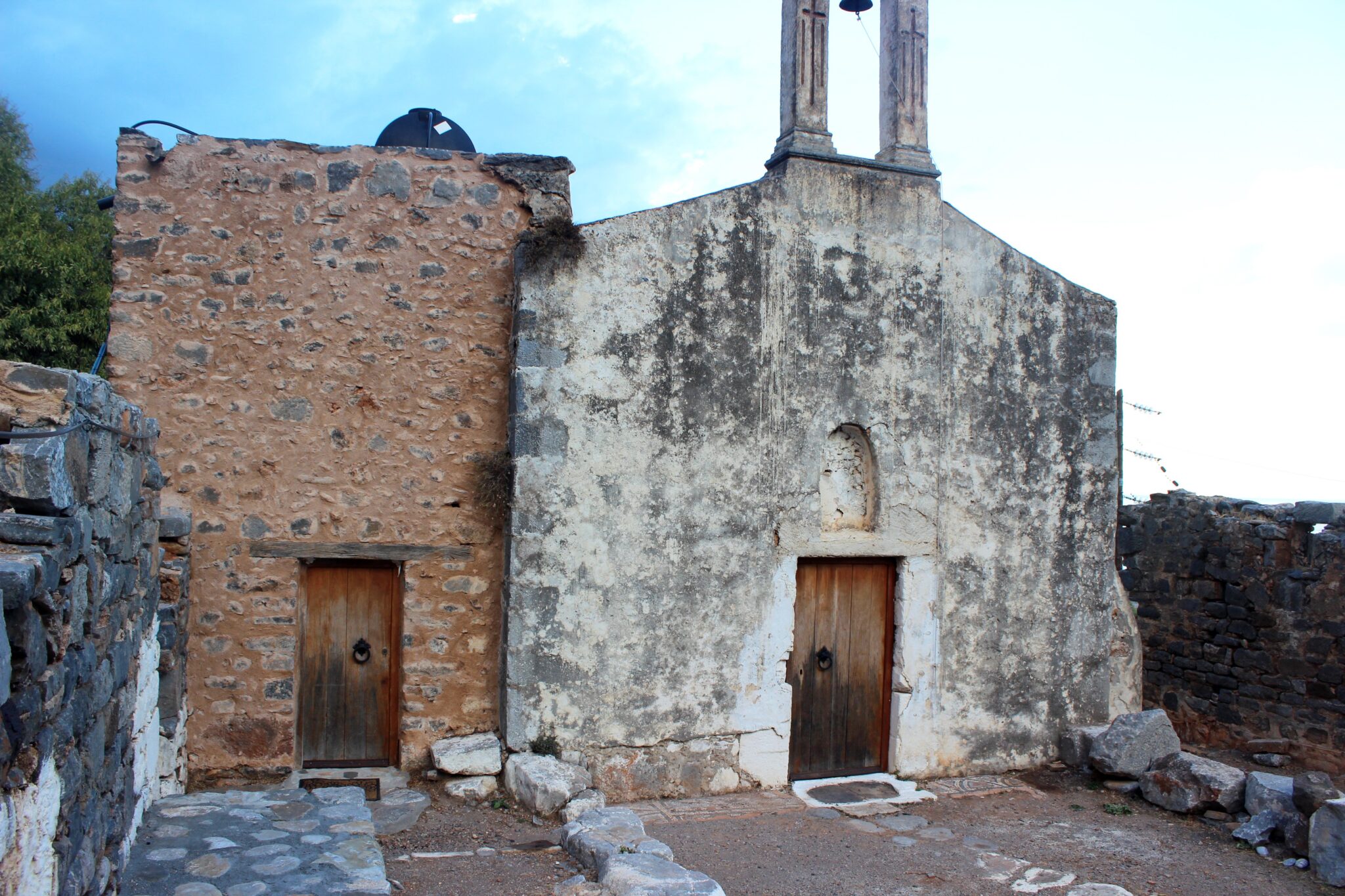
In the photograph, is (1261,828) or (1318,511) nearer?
(1261,828)

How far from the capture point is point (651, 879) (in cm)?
503

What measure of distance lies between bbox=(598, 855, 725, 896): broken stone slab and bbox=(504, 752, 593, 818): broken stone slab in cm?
116

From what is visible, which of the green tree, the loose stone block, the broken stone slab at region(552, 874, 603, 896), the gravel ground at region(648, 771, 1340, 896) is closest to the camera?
the loose stone block

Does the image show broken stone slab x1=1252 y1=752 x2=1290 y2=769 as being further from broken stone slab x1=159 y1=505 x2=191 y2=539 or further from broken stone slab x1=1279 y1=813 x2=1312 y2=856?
broken stone slab x1=159 y1=505 x2=191 y2=539

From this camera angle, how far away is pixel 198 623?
6.72 meters

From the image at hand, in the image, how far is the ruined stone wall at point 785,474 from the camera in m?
6.96

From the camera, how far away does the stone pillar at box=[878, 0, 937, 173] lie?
819 centimetres

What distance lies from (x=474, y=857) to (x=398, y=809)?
0.94 m

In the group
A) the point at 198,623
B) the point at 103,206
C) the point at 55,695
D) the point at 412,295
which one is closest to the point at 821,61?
the point at 412,295

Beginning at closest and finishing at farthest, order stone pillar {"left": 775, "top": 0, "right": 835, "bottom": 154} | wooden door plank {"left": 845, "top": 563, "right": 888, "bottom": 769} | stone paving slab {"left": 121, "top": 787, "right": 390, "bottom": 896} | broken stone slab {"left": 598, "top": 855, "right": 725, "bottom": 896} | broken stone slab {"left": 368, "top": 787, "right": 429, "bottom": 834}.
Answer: stone paving slab {"left": 121, "top": 787, "right": 390, "bottom": 896}
broken stone slab {"left": 598, "top": 855, "right": 725, "bottom": 896}
broken stone slab {"left": 368, "top": 787, "right": 429, "bottom": 834}
stone pillar {"left": 775, "top": 0, "right": 835, "bottom": 154}
wooden door plank {"left": 845, "top": 563, "right": 888, "bottom": 769}

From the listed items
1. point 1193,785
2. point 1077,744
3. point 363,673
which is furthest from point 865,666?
point 363,673

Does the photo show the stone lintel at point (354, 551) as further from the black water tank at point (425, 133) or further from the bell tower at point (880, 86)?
the bell tower at point (880, 86)

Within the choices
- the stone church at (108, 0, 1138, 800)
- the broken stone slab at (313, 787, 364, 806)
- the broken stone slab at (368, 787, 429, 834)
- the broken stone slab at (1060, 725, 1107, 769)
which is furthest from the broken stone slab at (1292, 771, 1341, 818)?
the broken stone slab at (313, 787, 364, 806)

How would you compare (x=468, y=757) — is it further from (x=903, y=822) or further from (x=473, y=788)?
(x=903, y=822)
